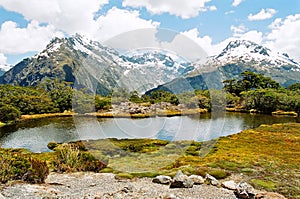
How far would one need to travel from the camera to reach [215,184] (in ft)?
60.3

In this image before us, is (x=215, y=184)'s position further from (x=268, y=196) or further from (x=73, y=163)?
(x=73, y=163)

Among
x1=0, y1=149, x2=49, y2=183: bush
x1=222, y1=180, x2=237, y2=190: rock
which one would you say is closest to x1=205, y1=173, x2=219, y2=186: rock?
x1=222, y1=180, x2=237, y2=190: rock

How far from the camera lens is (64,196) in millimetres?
15883

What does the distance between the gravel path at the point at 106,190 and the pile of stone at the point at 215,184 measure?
1.38 ft

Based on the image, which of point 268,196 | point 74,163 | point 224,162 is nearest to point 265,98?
point 224,162

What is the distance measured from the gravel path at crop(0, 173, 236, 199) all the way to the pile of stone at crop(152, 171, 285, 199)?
1.38 ft

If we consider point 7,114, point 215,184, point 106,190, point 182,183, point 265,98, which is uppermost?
point 265,98

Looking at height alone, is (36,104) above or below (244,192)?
above

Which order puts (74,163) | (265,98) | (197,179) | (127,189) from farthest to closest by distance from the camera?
(265,98) → (74,163) → (197,179) → (127,189)

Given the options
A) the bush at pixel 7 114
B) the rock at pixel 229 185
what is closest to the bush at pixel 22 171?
the rock at pixel 229 185

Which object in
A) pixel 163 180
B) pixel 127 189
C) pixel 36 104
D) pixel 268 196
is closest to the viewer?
pixel 268 196

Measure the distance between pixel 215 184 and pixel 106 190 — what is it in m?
7.07

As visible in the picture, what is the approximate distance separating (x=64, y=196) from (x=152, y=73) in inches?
405

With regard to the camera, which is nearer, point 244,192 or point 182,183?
point 244,192
